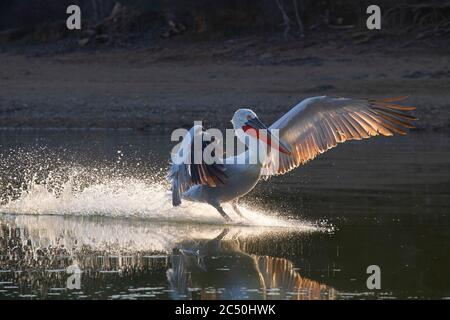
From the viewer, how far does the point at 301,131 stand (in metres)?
9.16

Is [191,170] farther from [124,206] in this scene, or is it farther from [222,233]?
[124,206]

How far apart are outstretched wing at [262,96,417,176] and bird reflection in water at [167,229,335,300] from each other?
5.06ft

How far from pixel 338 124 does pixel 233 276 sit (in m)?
2.76

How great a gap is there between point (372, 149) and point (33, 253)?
7.56m

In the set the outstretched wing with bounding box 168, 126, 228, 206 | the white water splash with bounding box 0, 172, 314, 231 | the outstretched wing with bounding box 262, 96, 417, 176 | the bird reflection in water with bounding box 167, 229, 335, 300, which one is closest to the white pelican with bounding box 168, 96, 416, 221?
the outstretched wing with bounding box 262, 96, 417, 176

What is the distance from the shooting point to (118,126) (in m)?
17.3

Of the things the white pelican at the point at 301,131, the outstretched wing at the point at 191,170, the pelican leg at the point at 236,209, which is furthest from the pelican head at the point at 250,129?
the pelican leg at the point at 236,209

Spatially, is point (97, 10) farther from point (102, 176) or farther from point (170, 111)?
point (102, 176)

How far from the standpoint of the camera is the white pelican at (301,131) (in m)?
8.71

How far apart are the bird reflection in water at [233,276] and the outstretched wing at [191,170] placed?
1.74ft

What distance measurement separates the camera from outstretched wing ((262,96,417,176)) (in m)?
9.10

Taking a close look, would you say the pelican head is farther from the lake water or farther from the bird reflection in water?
the bird reflection in water
